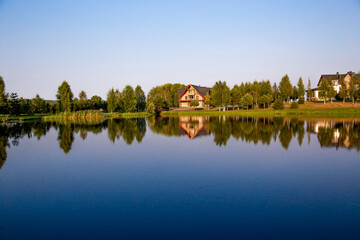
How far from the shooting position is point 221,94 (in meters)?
73.8

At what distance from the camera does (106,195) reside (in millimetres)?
11031

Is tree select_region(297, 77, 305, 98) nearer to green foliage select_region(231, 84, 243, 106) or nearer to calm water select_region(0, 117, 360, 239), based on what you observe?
green foliage select_region(231, 84, 243, 106)

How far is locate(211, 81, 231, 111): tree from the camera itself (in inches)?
2894

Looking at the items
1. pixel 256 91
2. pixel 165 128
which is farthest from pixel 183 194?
pixel 256 91

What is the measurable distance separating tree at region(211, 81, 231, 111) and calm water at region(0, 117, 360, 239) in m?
53.5

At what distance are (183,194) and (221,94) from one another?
212 feet

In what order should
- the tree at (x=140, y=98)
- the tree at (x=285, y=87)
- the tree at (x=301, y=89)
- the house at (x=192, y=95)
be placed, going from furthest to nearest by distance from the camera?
the house at (x=192, y=95) < the tree at (x=140, y=98) < the tree at (x=301, y=89) < the tree at (x=285, y=87)

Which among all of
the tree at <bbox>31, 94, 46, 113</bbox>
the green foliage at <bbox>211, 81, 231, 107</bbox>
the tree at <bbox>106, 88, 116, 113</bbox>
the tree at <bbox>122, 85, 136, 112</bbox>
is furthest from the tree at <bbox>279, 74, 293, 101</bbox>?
the tree at <bbox>31, 94, 46, 113</bbox>

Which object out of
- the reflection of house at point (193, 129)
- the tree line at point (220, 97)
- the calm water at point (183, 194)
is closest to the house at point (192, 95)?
the tree line at point (220, 97)

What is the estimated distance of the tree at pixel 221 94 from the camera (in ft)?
241

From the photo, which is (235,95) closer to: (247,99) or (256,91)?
(247,99)

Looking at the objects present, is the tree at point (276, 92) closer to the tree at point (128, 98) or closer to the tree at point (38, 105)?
the tree at point (128, 98)

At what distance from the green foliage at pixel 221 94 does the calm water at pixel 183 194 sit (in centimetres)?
5349

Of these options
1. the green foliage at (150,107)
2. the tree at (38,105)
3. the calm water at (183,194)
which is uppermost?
the tree at (38,105)
